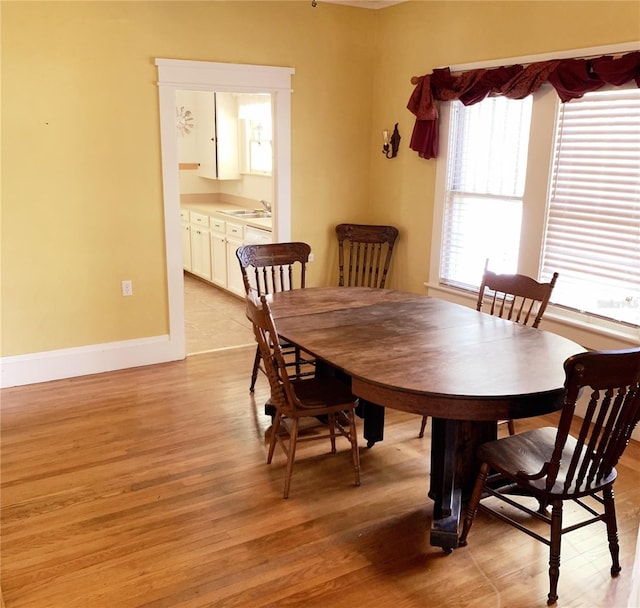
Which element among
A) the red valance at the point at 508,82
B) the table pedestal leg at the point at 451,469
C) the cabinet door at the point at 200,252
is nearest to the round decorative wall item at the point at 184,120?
the cabinet door at the point at 200,252

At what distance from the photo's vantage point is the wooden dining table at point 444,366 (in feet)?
7.41

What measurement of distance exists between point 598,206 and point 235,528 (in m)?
2.71

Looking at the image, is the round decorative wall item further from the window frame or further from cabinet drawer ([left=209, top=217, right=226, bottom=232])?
the window frame

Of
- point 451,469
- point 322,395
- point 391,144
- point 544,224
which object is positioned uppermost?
point 391,144

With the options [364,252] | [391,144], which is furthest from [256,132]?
[364,252]

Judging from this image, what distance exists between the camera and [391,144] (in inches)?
203

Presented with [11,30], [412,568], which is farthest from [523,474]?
[11,30]

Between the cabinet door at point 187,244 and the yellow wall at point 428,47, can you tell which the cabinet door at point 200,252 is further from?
the yellow wall at point 428,47

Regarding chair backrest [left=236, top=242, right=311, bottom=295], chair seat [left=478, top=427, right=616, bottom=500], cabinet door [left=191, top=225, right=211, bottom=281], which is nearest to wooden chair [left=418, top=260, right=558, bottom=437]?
chair seat [left=478, top=427, right=616, bottom=500]

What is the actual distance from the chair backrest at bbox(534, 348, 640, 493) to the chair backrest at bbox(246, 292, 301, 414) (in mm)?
1149

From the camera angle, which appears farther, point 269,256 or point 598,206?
point 269,256

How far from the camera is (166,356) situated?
4.78 meters

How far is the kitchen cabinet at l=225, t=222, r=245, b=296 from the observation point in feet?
20.7

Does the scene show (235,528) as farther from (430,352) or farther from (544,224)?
(544,224)
